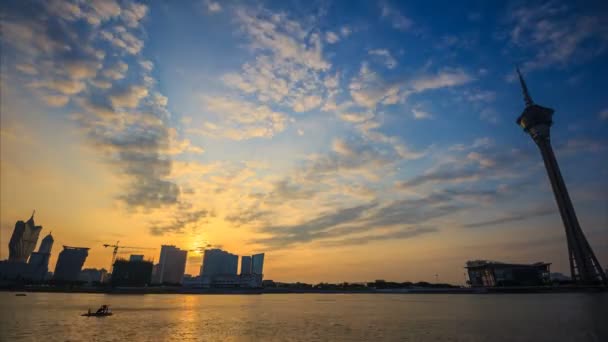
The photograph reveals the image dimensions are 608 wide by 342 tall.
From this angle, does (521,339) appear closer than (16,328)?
Yes

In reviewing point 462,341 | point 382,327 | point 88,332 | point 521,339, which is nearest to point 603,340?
point 521,339

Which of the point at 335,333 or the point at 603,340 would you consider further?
the point at 335,333

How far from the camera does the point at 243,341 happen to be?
5331 cm

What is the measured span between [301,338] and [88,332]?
41211 millimetres

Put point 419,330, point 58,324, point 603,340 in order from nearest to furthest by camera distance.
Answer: point 603,340 → point 419,330 → point 58,324

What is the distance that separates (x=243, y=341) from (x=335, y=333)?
17310 mm

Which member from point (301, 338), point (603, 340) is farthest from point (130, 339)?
point (603, 340)

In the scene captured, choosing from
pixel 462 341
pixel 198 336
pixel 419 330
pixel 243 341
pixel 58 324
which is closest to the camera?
pixel 462 341

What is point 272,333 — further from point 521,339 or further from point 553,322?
point 553,322

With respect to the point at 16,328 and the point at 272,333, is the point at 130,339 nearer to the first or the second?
A: the point at 272,333

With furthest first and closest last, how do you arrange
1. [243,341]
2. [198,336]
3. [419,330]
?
[419,330]
[198,336]
[243,341]

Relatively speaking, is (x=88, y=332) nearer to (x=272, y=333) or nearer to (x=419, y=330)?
(x=272, y=333)

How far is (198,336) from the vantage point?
58906mm

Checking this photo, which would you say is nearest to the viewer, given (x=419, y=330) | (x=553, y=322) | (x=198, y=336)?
(x=198, y=336)
